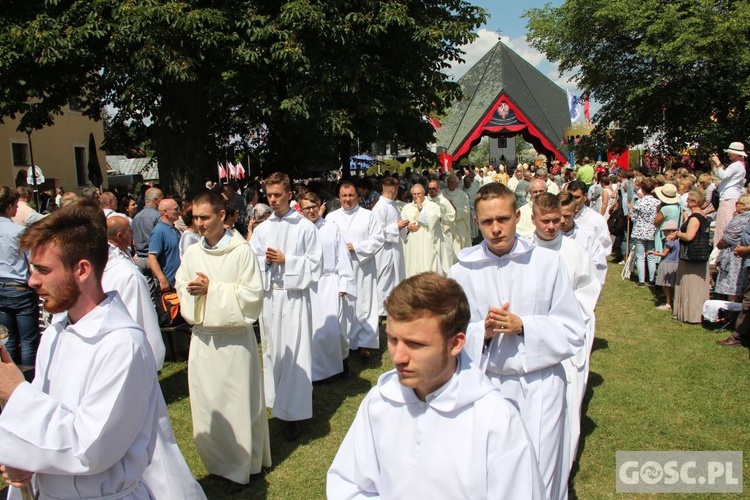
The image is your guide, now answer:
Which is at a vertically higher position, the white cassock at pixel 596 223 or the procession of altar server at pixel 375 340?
the white cassock at pixel 596 223

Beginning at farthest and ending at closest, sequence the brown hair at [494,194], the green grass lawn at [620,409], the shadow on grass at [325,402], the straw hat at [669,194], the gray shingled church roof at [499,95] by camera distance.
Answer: the gray shingled church roof at [499,95]
the straw hat at [669,194]
the shadow on grass at [325,402]
the green grass lawn at [620,409]
the brown hair at [494,194]

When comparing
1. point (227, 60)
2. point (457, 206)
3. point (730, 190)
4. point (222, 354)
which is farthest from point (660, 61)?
point (222, 354)

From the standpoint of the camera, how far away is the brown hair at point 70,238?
2.38 m

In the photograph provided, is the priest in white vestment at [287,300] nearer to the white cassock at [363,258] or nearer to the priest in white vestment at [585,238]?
the white cassock at [363,258]

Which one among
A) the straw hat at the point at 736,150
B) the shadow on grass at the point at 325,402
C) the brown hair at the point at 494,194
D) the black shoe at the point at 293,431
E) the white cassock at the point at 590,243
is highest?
the straw hat at the point at 736,150

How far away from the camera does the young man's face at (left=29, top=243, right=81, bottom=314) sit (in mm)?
2365

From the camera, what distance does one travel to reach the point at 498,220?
11.4ft

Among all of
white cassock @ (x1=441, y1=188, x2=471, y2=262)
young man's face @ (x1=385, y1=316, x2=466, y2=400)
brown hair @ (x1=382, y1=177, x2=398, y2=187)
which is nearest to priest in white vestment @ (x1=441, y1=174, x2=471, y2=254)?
white cassock @ (x1=441, y1=188, x2=471, y2=262)

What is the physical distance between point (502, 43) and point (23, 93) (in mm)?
39571

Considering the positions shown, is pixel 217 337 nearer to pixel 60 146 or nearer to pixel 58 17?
pixel 58 17

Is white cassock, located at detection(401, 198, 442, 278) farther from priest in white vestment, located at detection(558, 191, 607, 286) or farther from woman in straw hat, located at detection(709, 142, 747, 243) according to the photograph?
priest in white vestment, located at detection(558, 191, 607, 286)

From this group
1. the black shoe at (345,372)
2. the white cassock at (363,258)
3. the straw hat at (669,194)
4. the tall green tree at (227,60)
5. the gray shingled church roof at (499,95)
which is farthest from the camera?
the gray shingled church roof at (499,95)

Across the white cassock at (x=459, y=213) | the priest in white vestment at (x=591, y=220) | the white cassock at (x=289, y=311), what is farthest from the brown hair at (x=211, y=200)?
the white cassock at (x=459, y=213)

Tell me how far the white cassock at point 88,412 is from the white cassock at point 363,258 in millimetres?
5682
